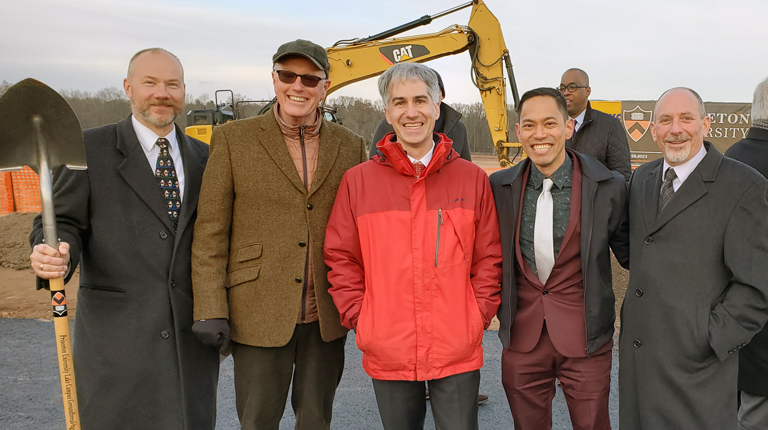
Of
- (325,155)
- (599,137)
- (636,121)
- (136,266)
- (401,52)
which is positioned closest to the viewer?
(136,266)

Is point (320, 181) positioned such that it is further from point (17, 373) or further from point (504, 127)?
point (504, 127)

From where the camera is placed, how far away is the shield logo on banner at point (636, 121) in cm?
1777

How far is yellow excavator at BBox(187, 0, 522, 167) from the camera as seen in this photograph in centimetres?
898

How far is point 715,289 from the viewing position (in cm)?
224

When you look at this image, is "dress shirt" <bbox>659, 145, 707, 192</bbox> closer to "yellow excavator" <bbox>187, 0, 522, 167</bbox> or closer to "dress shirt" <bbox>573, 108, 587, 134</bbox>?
"dress shirt" <bbox>573, 108, 587, 134</bbox>

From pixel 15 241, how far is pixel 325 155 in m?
9.07

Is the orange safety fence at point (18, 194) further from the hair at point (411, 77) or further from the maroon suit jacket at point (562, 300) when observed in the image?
the maroon suit jacket at point (562, 300)

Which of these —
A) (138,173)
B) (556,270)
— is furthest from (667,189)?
(138,173)

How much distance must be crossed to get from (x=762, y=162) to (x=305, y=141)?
101 inches

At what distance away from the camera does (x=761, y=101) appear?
2.79 m

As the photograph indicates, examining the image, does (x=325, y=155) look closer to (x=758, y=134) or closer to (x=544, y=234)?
(x=544, y=234)

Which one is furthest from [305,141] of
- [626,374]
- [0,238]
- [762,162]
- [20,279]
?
[0,238]

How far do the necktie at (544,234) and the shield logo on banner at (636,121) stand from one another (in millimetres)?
17446

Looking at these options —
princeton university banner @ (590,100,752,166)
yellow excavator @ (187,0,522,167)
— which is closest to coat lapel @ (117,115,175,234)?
yellow excavator @ (187,0,522,167)
